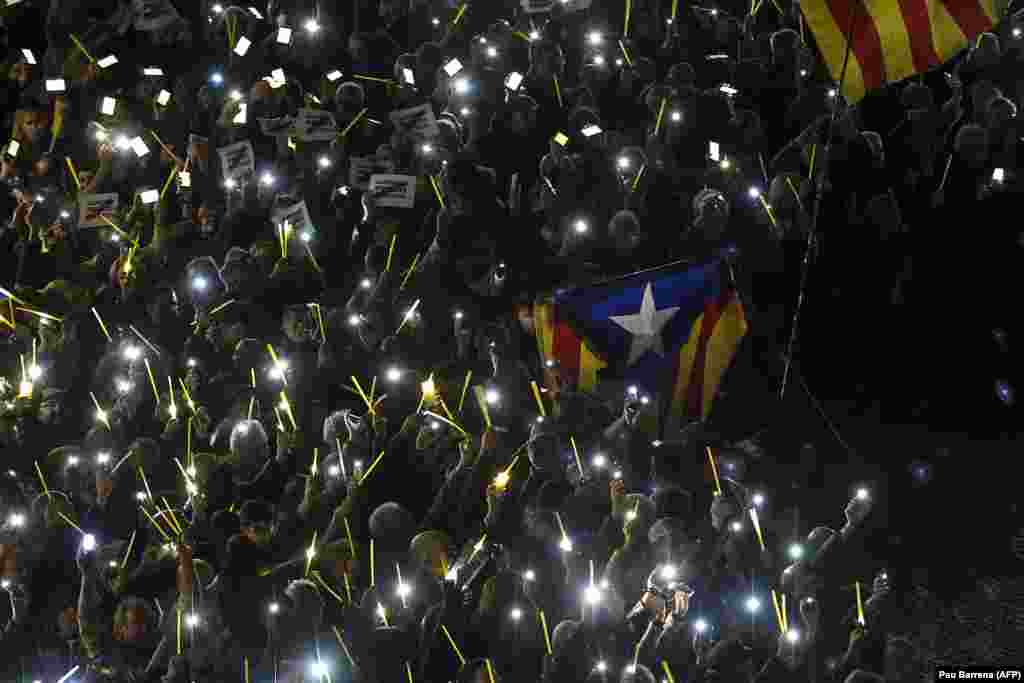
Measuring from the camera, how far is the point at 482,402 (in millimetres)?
7277

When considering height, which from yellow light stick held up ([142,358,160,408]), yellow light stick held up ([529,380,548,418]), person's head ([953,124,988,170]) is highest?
person's head ([953,124,988,170])

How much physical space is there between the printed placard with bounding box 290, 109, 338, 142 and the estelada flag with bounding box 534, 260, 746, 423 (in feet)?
8.53

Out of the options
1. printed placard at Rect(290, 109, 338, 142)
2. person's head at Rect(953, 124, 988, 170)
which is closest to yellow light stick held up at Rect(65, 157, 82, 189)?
printed placard at Rect(290, 109, 338, 142)

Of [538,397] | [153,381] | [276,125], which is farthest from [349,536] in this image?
[276,125]

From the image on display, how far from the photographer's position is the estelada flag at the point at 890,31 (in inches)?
221

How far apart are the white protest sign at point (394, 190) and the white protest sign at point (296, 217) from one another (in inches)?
19.8

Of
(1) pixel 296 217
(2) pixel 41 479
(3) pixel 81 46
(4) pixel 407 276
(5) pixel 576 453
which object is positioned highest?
(3) pixel 81 46

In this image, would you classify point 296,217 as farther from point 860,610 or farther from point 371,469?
point 860,610

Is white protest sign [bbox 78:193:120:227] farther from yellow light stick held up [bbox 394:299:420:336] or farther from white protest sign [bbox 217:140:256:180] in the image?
yellow light stick held up [bbox 394:299:420:336]

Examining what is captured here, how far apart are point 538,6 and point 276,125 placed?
2265 millimetres

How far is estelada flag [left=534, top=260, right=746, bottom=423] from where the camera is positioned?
24.0ft

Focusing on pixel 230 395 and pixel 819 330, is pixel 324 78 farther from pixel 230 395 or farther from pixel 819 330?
pixel 819 330

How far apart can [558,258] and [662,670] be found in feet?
10.9

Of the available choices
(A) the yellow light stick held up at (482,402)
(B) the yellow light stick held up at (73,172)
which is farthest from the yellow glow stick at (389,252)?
(B) the yellow light stick held up at (73,172)
